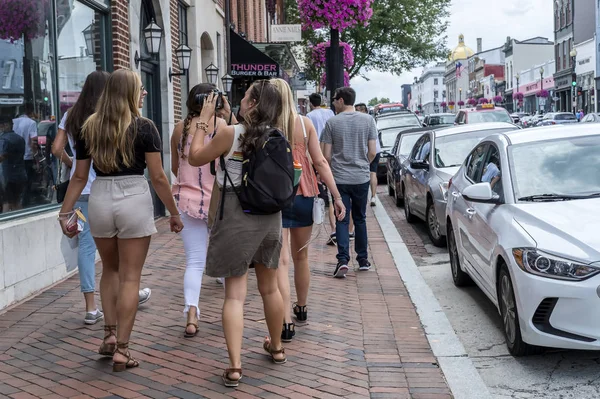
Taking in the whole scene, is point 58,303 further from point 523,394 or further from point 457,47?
point 457,47

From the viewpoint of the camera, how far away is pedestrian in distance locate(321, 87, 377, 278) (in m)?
8.59

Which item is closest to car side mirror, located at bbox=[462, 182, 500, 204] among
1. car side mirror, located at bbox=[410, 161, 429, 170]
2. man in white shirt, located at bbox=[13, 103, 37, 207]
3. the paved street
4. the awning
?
the paved street

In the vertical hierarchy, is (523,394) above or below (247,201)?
below

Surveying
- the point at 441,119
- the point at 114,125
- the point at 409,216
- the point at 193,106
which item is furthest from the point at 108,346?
the point at 441,119

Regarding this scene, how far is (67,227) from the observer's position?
5.50 metres

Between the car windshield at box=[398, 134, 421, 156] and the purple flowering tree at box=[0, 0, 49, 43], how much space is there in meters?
9.47

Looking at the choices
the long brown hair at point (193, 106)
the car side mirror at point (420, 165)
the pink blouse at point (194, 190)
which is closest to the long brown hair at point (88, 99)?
the long brown hair at point (193, 106)

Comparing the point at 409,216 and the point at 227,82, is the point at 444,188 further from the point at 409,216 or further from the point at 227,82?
the point at 227,82

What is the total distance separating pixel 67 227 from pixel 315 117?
6.60 meters

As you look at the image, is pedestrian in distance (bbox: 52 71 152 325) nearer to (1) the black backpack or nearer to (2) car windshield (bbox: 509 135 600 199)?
(1) the black backpack

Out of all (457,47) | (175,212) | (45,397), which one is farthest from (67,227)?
(457,47)

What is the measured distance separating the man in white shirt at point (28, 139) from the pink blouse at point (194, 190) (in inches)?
100

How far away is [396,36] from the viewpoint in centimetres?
4328

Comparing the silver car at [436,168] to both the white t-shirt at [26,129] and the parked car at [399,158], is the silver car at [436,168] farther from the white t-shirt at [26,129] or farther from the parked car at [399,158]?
the white t-shirt at [26,129]
